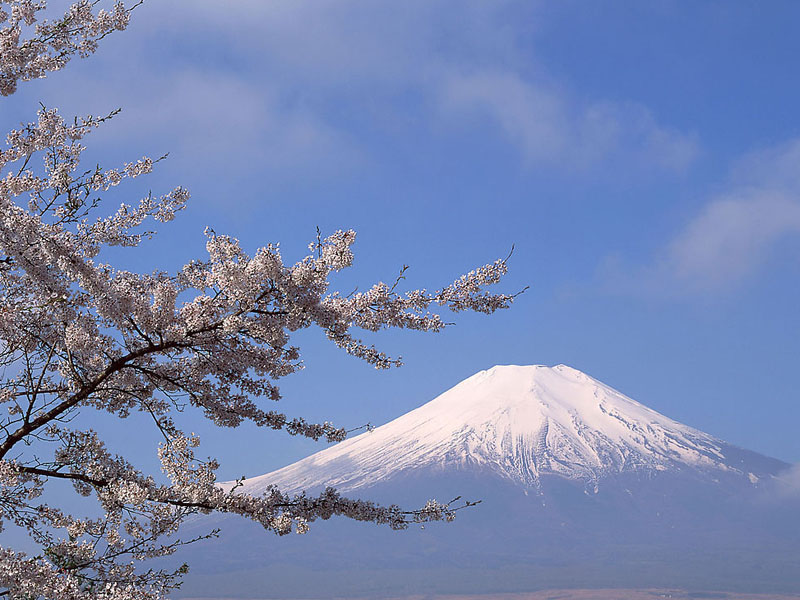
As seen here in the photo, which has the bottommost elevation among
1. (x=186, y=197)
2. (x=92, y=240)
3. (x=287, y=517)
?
(x=287, y=517)

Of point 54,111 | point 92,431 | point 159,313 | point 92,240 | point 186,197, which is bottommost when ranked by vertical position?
point 92,431

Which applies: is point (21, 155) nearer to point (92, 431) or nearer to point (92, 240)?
point (92, 240)

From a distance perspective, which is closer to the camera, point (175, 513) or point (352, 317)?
point (352, 317)

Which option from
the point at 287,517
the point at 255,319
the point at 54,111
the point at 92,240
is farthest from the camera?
the point at 54,111

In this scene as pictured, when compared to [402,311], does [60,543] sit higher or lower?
lower

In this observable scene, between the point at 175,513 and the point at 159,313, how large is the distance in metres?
1.68

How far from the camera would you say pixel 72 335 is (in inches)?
207

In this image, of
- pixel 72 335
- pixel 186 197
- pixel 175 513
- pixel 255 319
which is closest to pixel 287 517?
pixel 175 513

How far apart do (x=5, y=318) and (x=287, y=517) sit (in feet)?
8.09

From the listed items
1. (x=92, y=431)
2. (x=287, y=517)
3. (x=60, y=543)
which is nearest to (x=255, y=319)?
(x=287, y=517)

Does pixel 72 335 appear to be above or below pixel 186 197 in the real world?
below

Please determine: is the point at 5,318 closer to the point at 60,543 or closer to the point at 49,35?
the point at 60,543

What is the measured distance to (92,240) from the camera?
6.08m

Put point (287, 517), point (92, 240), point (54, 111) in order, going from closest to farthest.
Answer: point (287, 517), point (92, 240), point (54, 111)
